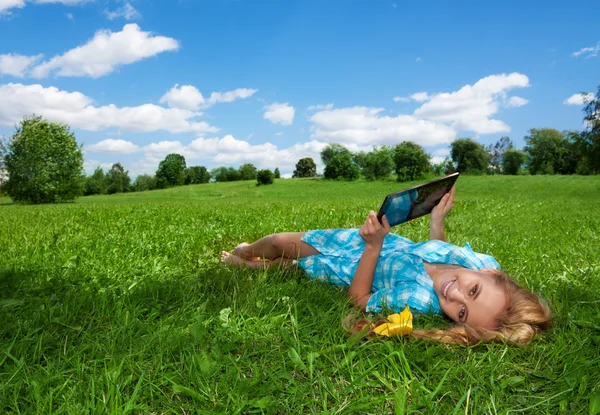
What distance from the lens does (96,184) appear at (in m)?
81.8

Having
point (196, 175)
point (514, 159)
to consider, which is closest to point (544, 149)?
point (514, 159)

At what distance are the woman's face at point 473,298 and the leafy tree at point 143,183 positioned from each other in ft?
259

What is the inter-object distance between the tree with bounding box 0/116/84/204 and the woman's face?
1731 inches

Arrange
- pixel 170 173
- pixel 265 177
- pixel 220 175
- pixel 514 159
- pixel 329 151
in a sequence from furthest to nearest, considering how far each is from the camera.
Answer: pixel 514 159
pixel 329 151
pixel 220 175
pixel 170 173
pixel 265 177

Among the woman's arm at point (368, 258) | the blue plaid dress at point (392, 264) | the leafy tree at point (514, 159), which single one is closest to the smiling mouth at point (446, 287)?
the blue plaid dress at point (392, 264)

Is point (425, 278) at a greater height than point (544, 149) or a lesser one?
lesser

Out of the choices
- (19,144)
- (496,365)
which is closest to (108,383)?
(496,365)

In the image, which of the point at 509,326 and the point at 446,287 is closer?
the point at 509,326

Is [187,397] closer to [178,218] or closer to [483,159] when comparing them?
[178,218]

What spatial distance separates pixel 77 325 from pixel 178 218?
251 inches

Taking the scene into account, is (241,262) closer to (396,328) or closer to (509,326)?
(396,328)

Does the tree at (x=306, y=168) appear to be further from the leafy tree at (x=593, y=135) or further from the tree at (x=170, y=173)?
the leafy tree at (x=593, y=135)

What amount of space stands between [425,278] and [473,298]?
470 mm

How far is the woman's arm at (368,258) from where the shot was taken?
3369 millimetres
